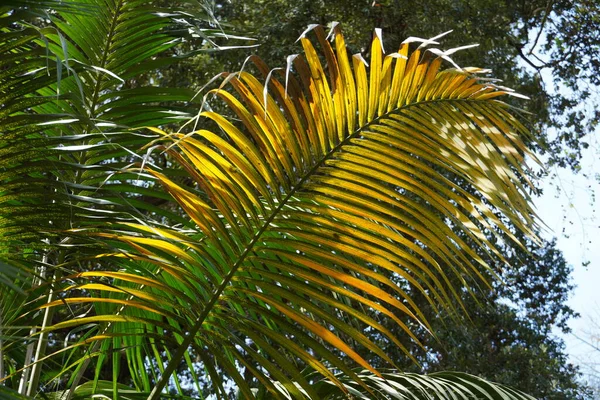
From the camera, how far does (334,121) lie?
134cm

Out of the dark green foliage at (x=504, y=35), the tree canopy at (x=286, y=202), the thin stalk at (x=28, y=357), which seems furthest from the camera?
the dark green foliage at (x=504, y=35)

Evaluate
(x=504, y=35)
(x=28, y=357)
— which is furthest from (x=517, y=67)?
(x=28, y=357)

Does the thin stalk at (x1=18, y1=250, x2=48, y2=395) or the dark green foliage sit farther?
the dark green foliage

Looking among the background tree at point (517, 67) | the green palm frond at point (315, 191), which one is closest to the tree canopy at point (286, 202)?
the green palm frond at point (315, 191)

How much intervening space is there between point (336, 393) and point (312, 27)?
0.75 metres

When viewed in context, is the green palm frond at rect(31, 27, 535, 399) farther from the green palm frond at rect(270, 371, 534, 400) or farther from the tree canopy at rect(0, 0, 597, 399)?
the green palm frond at rect(270, 371, 534, 400)

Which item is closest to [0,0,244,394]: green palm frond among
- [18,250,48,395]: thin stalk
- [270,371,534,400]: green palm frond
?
[18,250,48,395]: thin stalk

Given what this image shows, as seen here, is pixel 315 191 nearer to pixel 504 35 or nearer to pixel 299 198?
pixel 299 198

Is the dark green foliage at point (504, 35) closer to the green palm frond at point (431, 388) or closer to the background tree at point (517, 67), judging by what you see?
the background tree at point (517, 67)

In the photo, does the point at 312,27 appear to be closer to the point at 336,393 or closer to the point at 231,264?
the point at 231,264

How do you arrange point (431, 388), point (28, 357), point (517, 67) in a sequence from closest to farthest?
1. point (431, 388)
2. point (28, 357)
3. point (517, 67)

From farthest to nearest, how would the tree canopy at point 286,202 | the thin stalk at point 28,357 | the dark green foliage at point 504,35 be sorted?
the dark green foliage at point 504,35 < the thin stalk at point 28,357 < the tree canopy at point 286,202

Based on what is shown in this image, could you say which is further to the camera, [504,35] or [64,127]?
[504,35]

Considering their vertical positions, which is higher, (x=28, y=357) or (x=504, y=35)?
(x=504, y=35)
